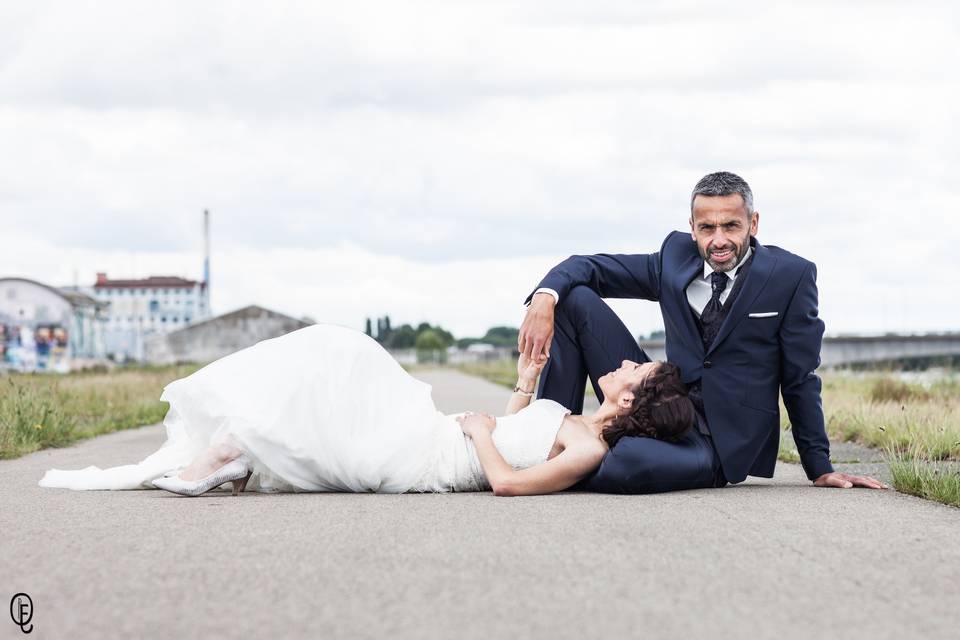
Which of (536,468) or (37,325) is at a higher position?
(536,468)

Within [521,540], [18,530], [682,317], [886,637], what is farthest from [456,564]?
[682,317]

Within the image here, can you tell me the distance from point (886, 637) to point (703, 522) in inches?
74.0

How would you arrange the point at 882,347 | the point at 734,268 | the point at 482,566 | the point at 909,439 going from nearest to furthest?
the point at 482,566 < the point at 734,268 < the point at 909,439 < the point at 882,347

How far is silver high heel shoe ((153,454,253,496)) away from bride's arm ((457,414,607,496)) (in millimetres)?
1208

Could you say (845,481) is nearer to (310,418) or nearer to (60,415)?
(310,418)

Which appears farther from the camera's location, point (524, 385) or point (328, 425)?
point (524, 385)

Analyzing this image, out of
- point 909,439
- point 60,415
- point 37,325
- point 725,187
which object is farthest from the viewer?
point 37,325

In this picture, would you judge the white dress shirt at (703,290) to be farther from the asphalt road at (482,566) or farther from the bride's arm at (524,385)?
the asphalt road at (482,566)

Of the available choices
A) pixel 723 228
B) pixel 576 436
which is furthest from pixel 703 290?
pixel 576 436

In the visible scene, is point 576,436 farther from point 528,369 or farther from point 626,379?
point 528,369

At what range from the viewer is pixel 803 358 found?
5.74m

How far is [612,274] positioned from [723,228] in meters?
0.91

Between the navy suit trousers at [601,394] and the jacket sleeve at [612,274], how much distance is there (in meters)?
0.10

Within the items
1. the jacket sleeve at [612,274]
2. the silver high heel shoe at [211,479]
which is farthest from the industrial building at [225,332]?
the silver high heel shoe at [211,479]
